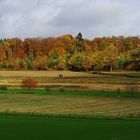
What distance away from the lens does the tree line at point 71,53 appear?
133 metres

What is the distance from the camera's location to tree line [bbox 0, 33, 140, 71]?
133m

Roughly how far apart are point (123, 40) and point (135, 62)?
4266 centimetres

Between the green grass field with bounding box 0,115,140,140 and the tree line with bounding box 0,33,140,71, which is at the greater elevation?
→ the tree line with bounding box 0,33,140,71

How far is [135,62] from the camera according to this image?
126750 mm

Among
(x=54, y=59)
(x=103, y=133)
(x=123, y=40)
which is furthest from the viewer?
(x=123, y=40)

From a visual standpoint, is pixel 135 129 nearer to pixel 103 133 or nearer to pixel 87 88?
pixel 103 133

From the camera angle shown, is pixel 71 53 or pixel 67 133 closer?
pixel 67 133

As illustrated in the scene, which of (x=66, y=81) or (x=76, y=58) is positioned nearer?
(x=66, y=81)

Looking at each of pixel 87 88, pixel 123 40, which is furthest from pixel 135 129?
pixel 123 40

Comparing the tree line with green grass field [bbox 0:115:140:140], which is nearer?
green grass field [bbox 0:115:140:140]

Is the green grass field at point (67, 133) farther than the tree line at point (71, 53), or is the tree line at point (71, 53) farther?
the tree line at point (71, 53)

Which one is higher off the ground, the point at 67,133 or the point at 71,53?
the point at 71,53

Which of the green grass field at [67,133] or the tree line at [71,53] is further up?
the tree line at [71,53]

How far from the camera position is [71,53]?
156 meters
